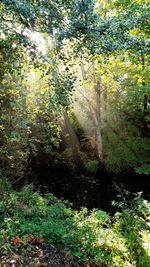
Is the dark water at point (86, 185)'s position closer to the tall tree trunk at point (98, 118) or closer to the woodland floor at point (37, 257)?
the tall tree trunk at point (98, 118)

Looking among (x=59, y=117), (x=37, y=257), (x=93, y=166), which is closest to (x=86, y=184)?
(x=93, y=166)

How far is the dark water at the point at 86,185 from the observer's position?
353 inches

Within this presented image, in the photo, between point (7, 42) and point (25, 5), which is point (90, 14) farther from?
point (7, 42)

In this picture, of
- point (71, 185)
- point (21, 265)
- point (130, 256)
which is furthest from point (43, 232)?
point (71, 185)

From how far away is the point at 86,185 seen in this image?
10.8 m

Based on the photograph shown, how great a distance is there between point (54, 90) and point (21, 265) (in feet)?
7.75

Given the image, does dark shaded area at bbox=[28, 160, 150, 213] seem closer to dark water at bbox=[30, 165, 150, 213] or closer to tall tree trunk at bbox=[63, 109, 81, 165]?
dark water at bbox=[30, 165, 150, 213]

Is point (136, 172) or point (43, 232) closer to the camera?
point (43, 232)

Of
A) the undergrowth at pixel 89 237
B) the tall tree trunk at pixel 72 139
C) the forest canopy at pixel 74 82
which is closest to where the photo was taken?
the undergrowth at pixel 89 237

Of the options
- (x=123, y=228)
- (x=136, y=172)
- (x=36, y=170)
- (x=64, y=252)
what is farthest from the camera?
(x=36, y=170)

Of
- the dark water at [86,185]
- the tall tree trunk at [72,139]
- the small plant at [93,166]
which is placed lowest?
the dark water at [86,185]

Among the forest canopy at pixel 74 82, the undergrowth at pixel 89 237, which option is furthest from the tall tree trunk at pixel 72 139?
the undergrowth at pixel 89 237

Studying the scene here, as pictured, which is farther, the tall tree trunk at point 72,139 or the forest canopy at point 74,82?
the tall tree trunk at point 72,139

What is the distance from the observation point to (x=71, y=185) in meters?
10.8
